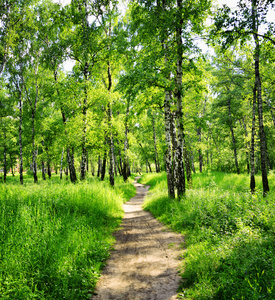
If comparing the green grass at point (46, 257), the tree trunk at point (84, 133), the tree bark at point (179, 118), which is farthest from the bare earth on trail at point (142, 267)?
the tree trunk at point (84, 133)

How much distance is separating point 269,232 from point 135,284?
138 inches

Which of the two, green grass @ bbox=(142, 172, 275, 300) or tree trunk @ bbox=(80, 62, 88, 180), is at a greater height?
tree trunk @ bbox=(80, 62, 88, 180)

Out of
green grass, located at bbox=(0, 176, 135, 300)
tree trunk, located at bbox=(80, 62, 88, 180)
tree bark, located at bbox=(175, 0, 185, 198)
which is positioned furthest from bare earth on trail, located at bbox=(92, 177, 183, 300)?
tree trunk, located at bbox=(80, 62, 88, 180)

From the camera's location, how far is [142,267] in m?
4.41

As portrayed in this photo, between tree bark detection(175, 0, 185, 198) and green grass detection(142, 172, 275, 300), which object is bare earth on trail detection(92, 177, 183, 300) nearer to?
green grass detection(142, 172, 275, 300)

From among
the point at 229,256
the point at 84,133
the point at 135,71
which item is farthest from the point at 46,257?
the point at 84,133

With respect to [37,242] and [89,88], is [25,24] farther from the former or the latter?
[37,242]

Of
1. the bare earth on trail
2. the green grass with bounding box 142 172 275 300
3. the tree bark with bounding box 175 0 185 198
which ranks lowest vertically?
the bare earth on trail

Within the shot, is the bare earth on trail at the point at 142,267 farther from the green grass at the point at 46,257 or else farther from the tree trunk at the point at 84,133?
the tree trunk at the point at 84,133

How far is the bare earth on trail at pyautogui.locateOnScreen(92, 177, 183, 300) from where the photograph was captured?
3.50 m

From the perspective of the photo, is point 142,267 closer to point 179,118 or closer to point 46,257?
point 46,257

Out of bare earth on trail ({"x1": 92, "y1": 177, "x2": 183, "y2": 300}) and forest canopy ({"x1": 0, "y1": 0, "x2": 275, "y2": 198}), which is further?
forest canopy ({"x1": 0, "y1": 0, "x2": 275, "y2": 198})

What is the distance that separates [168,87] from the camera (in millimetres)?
8422

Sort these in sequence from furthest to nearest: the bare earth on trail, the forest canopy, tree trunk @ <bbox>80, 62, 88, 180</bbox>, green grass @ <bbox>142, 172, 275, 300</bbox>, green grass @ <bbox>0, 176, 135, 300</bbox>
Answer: tree trunk @ <bbox>80, 62, 88, 180</bbox> → the forest canopy → the bare earth on trail → green grass @ <bbox>0, 176, 135, 300</bbox> → green grass @ <bbox>142, 172, 275, 300</bbox>
